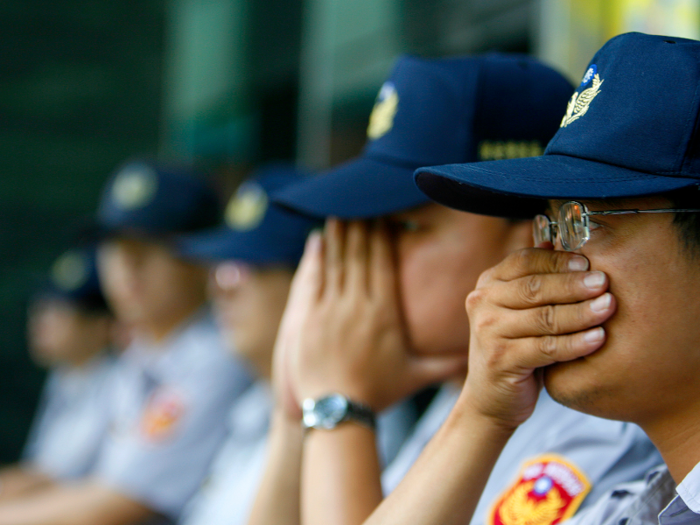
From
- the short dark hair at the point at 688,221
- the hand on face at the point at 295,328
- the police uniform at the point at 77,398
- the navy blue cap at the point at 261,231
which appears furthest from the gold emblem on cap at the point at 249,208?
the police uniform at the point at 77,398

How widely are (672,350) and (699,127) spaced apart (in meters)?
0.27

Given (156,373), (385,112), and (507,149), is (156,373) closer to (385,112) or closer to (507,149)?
(385,112)

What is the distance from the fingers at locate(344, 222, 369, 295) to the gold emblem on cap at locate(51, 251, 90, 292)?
3435 mm

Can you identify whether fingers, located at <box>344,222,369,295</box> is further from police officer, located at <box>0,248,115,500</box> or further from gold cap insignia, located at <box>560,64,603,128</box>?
police officer, located at <box>0,248,115,500</box>

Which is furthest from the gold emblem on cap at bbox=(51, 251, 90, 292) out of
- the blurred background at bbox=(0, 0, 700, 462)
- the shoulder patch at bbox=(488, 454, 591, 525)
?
the shoulder patch at bbox=(488, 454, 591, 525)

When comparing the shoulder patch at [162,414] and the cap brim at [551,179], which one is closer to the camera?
the cap brim at [551,179]

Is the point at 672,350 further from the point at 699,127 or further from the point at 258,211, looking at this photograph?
the point at 258,211

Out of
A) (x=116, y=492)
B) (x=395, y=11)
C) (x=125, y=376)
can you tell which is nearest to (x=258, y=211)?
(x=116, y=492)

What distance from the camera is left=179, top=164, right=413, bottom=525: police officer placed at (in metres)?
2.20

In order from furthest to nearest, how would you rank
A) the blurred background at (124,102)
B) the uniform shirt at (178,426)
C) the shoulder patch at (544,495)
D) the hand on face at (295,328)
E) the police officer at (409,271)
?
the blurred background at (124,102)
the uniform shirt at (178,426)
the hand on face at (295,328)
the police officer at (409,271)
the shoulder patch at (544,495)

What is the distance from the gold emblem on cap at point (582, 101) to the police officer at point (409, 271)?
38 centimetres

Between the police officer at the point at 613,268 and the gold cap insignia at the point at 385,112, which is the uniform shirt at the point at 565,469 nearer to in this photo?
the police officer at the point at 613,268

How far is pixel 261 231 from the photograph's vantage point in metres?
2.28

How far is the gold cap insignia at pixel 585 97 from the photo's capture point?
0.97 meters
